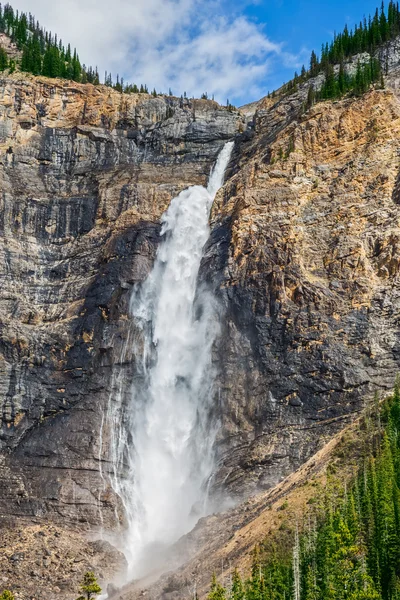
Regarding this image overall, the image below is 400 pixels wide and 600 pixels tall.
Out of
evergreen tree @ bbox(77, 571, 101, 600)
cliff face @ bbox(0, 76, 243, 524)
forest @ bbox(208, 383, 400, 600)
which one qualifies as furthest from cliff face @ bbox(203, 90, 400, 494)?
evergreen tree @ bbox(77, 571, 101, 600)

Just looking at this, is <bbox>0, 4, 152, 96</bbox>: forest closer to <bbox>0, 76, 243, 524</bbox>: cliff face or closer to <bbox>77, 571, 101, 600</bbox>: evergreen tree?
<bbox>0, 76, 243, 524</bbox>: cliff face

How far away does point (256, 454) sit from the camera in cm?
6328

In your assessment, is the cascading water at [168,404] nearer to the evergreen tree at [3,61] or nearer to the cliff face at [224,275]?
the cliff face at [224,275]

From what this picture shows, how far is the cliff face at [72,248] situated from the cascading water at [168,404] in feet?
6.65

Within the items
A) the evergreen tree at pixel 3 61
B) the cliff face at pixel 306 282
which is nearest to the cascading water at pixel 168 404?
the cliff face at pixel 306 282

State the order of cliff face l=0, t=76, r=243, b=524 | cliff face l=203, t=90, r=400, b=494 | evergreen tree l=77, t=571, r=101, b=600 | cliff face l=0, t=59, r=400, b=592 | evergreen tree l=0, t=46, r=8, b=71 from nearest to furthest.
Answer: evergreen tree l=77, t=571, r=101, b=600, cliff face l=203, t=90, r=400, b=494, cliff face l=0, t=59, r=400, b=592, cliff face l=0, t=76, r=243, b=524, evergreen tree l=0, t=46, r=8, b=71

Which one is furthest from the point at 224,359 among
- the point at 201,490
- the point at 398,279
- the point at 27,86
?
the point at 27,86

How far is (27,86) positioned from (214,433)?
55.1 metres

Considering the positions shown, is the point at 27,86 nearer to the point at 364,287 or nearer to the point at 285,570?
the point at 364,287

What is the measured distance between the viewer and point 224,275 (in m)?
75.8

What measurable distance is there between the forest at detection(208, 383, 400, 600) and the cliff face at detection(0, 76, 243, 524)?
68.8 ft

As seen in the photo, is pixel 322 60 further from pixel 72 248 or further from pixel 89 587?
pixel 89 587

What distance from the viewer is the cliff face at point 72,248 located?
69.6m

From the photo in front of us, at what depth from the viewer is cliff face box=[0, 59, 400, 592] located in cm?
6562
